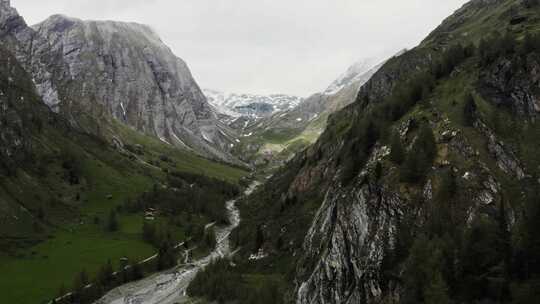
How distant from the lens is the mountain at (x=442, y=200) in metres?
47.0

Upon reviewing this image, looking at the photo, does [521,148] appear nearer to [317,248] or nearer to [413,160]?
[413,160]

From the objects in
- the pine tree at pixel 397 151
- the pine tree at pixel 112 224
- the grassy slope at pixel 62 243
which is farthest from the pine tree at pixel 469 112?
the pine tree at pixel 112 224

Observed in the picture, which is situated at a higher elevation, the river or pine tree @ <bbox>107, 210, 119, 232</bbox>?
pine tree @ <bbox>107, 210, 119, 232</bbox>

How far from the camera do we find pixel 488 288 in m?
44.1

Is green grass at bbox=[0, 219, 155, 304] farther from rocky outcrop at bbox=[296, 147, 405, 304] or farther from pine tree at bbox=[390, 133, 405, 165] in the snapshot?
pine tree at bbox=[390, 133, 405, 165]

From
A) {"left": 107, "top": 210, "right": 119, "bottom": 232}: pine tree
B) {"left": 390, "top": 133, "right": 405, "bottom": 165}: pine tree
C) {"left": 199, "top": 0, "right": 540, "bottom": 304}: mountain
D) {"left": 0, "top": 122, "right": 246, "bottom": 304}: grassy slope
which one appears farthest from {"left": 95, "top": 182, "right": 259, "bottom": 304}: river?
{"left": 390, "top": 133, "right": 405, "bottom": 165}: pine tree

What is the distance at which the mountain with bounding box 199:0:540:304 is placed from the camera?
154 feet

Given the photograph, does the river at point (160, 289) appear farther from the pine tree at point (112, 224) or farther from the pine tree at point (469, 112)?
the pine tree at point (469, 112)

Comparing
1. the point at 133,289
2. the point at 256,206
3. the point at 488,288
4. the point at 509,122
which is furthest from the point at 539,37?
the point at 256,206

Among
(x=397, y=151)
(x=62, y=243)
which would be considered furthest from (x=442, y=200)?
(x=62, y=243)

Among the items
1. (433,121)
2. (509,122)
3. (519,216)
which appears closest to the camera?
(519,216)

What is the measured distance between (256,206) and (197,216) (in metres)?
25.3

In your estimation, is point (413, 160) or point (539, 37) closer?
point (413, 160)

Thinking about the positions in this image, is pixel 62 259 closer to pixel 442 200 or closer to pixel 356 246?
pixel 356 246
